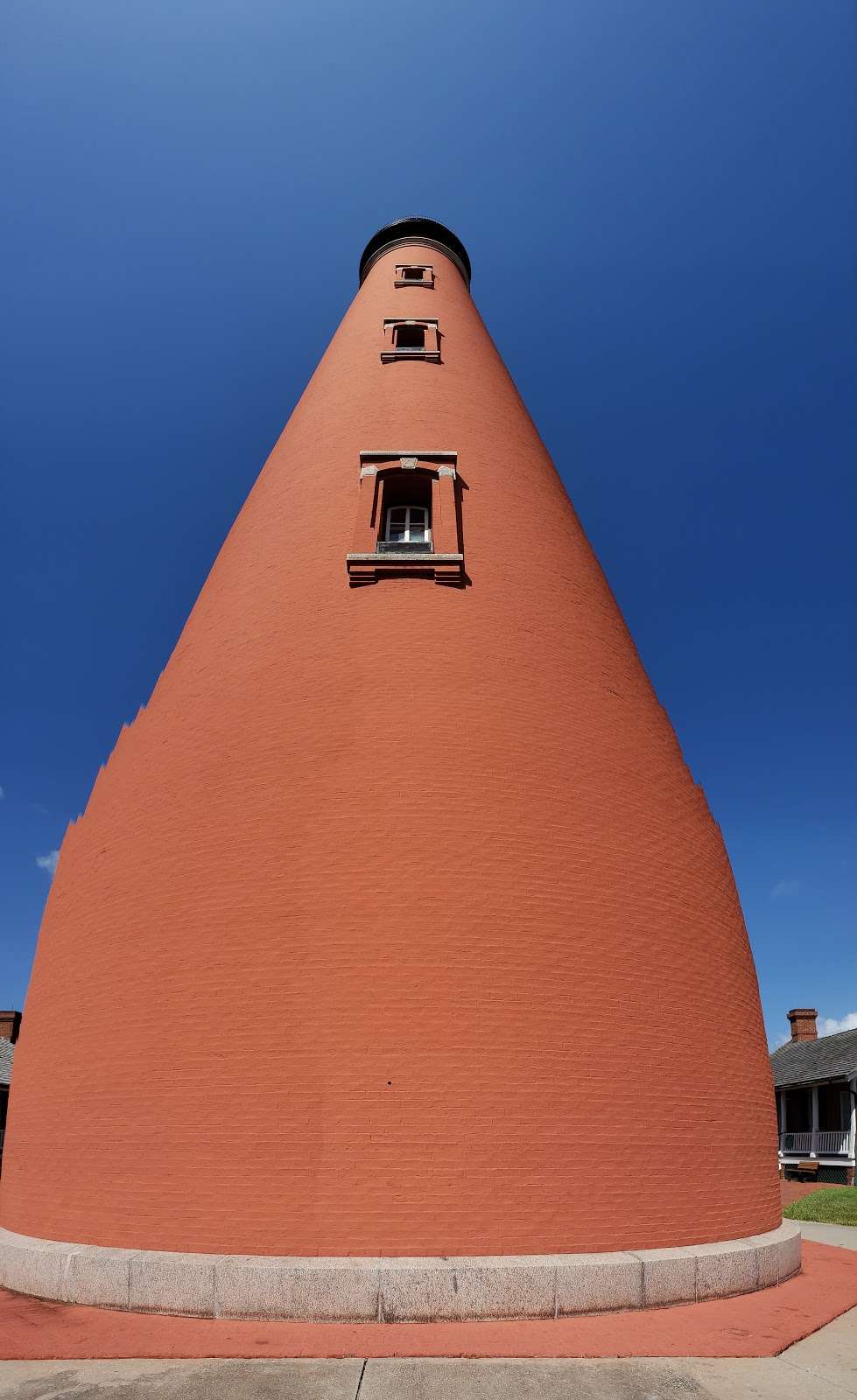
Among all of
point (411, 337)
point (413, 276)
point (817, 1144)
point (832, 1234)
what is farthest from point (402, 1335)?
point (817, 1144)

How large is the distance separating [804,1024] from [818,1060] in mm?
7755

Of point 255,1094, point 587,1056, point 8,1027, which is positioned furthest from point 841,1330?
point 8,1027

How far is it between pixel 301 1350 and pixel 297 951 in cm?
272

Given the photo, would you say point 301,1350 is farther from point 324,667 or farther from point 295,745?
Result: point 324,667

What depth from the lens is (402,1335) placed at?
5461mm

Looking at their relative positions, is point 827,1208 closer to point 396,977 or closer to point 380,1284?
point 380,1284

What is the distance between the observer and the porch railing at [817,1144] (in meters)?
23.6

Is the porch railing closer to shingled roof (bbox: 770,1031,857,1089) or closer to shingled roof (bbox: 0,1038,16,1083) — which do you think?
shingled roof (bbox: 770,1031,857,1089)

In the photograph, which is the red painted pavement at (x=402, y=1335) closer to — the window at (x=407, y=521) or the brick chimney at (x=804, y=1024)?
the window at (x=407, y=521)

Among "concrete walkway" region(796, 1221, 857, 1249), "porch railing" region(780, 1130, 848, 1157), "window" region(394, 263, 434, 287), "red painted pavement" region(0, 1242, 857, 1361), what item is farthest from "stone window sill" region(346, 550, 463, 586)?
"porch railing" region(780, 1130, 848, 1157)

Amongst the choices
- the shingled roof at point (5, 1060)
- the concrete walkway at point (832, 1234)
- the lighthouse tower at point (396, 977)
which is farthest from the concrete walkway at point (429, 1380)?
the shingled roof at point (5, 1060)

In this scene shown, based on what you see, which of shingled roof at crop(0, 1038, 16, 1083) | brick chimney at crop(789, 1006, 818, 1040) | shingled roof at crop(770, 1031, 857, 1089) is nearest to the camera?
shingled roof at crop(0, 1038, 16, 1083)

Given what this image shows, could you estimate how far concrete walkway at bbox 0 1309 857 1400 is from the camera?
465 cm

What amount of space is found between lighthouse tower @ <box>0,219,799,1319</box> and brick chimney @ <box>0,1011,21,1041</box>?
2277 centimetres
